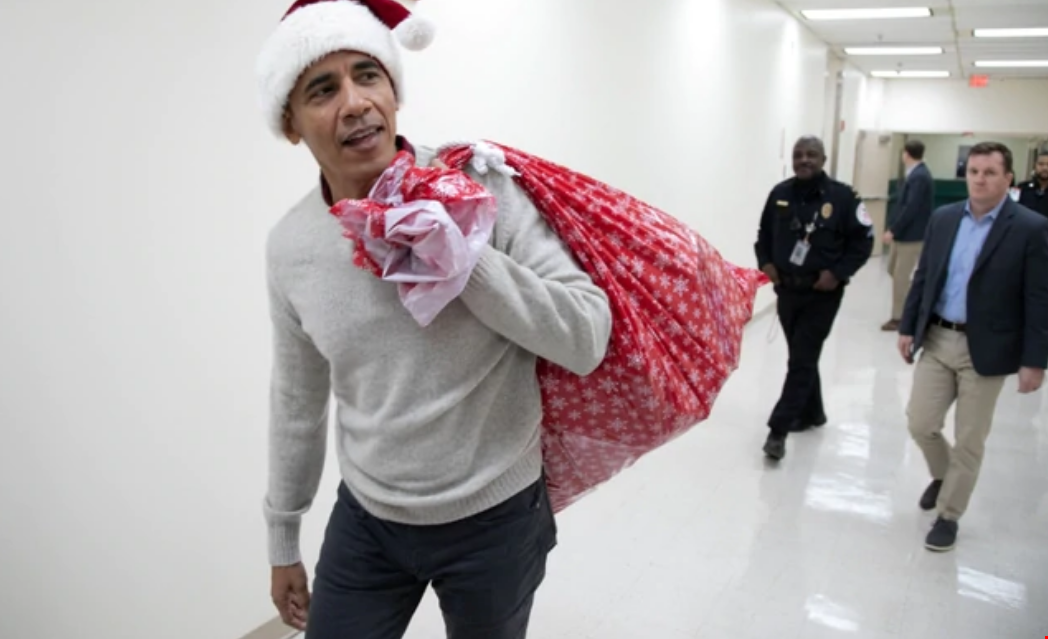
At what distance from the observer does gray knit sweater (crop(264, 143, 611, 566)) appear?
3.53 ft

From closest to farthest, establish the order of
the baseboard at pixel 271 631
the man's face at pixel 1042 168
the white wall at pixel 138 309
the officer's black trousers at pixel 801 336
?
the white wall at pixel 138 309 → the baseboard at pixel 271 631 → the officer's black trousers at pixel 801 336 → the man's face at pixel 1042 168

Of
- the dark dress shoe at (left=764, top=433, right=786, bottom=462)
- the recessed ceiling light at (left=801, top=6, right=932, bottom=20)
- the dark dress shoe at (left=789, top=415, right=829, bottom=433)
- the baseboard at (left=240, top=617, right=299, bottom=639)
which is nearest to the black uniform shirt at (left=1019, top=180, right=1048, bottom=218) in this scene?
the recessed ceiling light at (left=801, top=6, right=932, bottom=20)

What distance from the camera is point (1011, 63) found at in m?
11.1

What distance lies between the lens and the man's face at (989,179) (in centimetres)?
270

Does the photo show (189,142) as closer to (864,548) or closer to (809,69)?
(864,548)

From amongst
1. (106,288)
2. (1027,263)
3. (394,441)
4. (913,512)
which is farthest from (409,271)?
(913,512)

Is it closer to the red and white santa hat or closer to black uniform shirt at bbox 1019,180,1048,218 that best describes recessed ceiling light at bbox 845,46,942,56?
black uniform shirt at bbox 1019,180,1048,218

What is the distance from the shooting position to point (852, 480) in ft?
11.5

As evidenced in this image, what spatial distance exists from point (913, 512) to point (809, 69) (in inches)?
264

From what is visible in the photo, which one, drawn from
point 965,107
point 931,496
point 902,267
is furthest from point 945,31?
point 931,496

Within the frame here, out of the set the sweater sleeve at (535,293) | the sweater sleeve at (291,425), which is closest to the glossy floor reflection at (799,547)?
the sweater sleeve at (291,425)

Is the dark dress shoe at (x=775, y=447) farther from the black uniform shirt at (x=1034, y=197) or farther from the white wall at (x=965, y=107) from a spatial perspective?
the white wall at (x=965, y=107)

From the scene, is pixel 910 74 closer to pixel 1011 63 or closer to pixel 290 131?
pixel 1011 63

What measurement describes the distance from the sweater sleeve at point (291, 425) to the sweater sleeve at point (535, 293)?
37 centimetres
